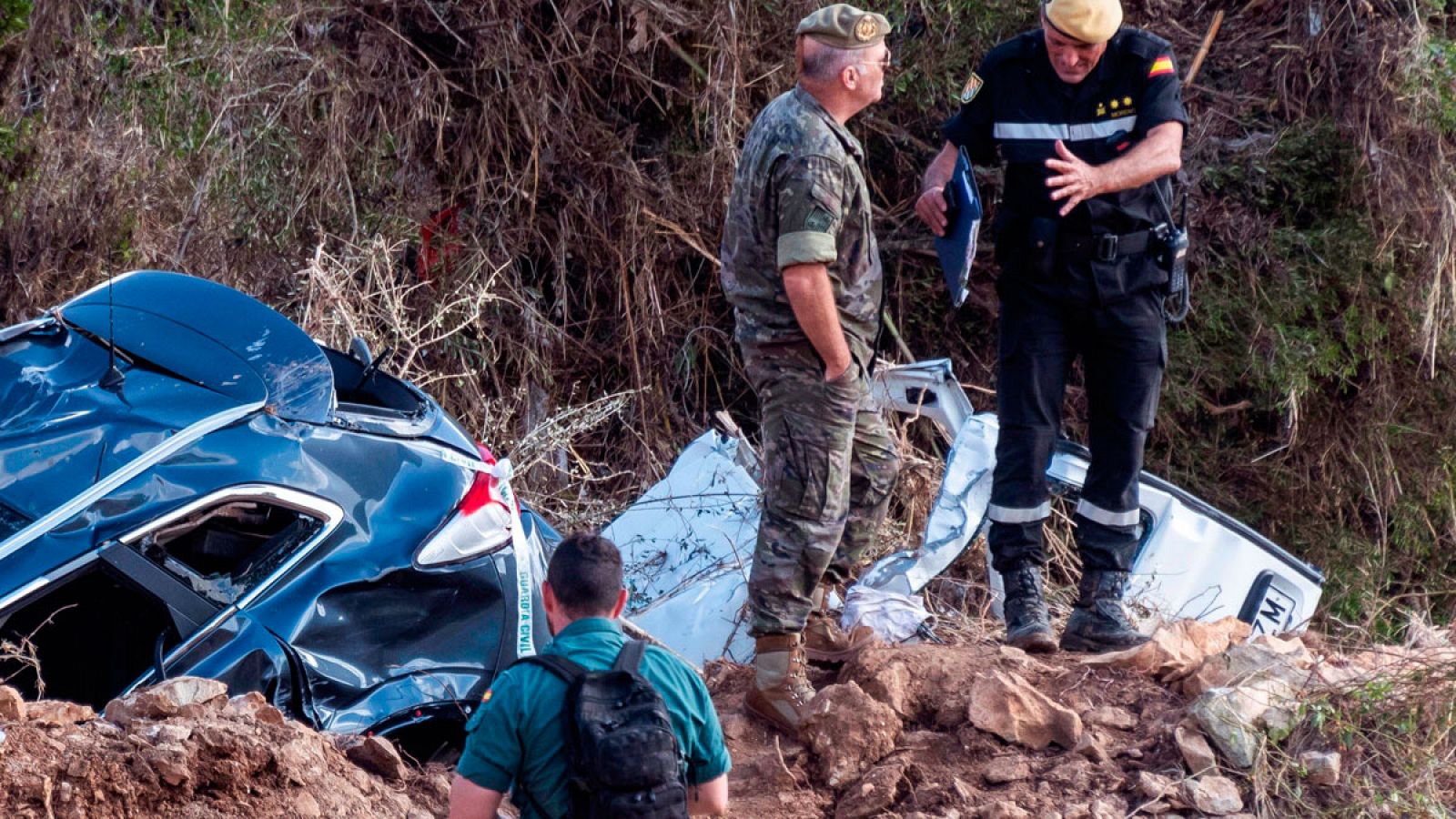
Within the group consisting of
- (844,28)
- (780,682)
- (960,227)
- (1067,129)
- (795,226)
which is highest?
(844,28)

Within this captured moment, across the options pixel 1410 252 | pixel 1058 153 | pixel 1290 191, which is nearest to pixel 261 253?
pixel 1058 153

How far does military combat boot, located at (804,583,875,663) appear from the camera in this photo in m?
4.46

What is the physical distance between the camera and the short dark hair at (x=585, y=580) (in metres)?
2.59

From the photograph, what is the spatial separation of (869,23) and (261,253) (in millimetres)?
4160

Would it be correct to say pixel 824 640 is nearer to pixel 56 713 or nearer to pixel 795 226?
pixel 795 226

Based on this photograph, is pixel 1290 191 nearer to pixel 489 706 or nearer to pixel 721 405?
pixel 721 405

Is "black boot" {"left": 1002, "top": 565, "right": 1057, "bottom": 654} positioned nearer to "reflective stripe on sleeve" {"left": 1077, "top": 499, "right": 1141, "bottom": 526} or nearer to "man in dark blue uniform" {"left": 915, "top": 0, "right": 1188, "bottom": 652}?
"man in dark blue uniform" {"left": 915, "top": 0, "right": 1188, "bottom": 652}

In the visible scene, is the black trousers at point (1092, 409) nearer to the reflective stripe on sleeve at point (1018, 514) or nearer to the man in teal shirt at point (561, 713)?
the reflective stripe on sleeve at point (1018, 514)

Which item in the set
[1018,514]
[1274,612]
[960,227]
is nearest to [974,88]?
[960,227]

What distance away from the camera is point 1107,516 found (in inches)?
184

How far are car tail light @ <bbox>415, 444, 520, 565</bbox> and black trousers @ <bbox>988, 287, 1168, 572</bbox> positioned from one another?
154 cm

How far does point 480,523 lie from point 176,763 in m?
1.12

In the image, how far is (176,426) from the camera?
3.65 metres

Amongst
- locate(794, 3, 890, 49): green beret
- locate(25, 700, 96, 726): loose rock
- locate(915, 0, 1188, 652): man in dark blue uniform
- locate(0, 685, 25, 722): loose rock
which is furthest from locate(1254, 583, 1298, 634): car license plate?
locate(0, 685, 25, 722): loose rock
